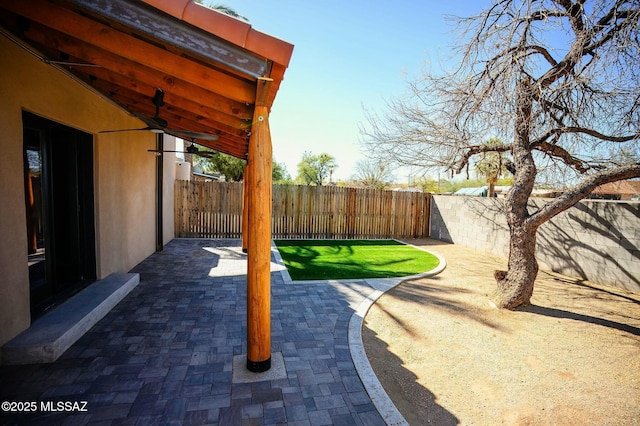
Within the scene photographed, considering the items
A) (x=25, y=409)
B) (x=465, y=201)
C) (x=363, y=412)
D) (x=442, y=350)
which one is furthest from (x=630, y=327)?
(x=25, y=409)

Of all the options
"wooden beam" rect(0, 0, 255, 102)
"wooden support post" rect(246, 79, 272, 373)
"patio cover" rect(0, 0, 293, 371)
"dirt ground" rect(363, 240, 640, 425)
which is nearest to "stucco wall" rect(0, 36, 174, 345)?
"patio cover" rect(0, 0, 293, 371)

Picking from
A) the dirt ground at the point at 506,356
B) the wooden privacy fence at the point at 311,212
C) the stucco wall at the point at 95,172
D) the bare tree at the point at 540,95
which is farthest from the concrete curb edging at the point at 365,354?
the wooden privacy fence at the point at 311,212

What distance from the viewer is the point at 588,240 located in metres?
6.59

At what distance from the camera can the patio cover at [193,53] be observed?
A: 2.00 meters

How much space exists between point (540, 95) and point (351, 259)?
5.16 m

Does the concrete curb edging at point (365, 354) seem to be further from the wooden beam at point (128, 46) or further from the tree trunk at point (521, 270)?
the wooden beam at point (128, 46)

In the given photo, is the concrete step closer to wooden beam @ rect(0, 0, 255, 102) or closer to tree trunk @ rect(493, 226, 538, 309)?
wooden beam @ rect(0, 0, 255, 102)

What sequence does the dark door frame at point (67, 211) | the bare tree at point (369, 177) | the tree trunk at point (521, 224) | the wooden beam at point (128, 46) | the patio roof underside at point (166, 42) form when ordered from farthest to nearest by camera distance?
1. the bare tree at point (369, 177)
2. the tree trunk at point (521, 224)
3. the dark door frame at point (67, 211)
4. the wooden beam at point (128, 46)
5. the patio roof underside at point (166, 42)

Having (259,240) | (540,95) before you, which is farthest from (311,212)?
(259,240)

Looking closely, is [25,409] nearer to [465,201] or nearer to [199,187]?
[199,187]

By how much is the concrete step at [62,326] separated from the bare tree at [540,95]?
6082mm

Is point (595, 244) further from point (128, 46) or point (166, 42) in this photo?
point (128, 46)

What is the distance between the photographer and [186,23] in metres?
2.06

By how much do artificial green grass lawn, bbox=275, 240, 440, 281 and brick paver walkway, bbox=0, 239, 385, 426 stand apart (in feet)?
5.12
